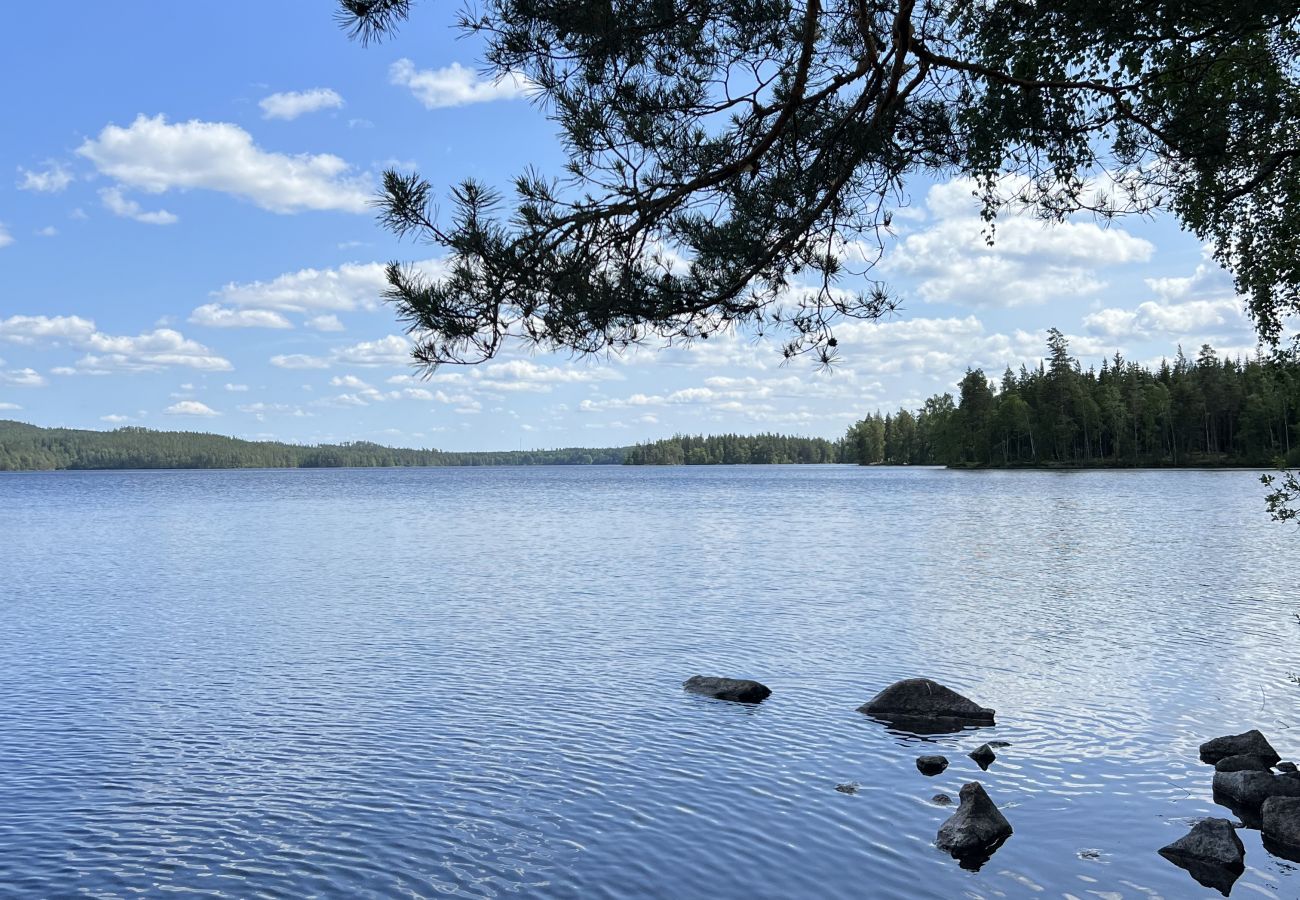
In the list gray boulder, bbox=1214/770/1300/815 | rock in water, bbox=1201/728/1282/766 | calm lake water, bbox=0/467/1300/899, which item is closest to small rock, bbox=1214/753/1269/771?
rock in water, bbox=1201/728/1282/766

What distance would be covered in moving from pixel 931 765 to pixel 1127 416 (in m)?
136

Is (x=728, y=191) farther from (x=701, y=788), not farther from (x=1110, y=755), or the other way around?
(x=1110, y=755)

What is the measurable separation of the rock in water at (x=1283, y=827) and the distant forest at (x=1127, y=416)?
11746cm

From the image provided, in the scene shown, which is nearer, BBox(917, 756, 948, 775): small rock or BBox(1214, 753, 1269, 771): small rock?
BBox(1214, 753, 1269, 771): small rock

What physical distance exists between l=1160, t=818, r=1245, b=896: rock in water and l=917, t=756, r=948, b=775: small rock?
3450mm

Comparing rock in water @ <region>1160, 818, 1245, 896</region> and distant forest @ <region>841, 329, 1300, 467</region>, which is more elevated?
distant forest @ <region>841, 329, 1300, 467</region>

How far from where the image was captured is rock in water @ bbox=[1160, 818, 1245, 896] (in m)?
11.1

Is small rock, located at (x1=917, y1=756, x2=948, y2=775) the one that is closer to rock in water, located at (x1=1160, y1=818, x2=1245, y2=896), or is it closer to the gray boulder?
rock in water, located at (x1=1160, y1=818, x2=1245, y2=896)

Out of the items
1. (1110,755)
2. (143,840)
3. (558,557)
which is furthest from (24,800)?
(558,557)

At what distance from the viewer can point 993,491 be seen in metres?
99.5

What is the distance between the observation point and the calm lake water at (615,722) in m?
11.4

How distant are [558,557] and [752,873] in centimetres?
3654

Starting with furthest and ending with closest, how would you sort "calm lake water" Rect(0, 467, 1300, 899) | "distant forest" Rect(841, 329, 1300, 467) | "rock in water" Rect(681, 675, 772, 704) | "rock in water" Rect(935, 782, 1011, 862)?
"distant forest" Rect(841, 329, 1300, 467)
"rock in water" Rect(681, 675, 772, 704)
"rock in water" Rect(935, 782, 1011, 862)
"calm lake water" Rect(0, 467, 1300, 899)

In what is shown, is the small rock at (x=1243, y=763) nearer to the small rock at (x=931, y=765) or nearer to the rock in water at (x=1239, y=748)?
the rock in water at (x=1239, y=748)
